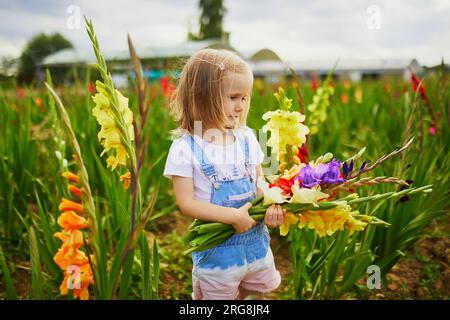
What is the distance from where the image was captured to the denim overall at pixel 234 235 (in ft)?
3.40

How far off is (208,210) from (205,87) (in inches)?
11.7

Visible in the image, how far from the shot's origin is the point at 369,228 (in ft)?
4.50

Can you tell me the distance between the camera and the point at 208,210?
0.97 meters

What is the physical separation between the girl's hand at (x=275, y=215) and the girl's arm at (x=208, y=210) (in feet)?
0.19

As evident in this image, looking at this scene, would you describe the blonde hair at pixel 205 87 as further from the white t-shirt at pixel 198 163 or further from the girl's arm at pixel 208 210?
the girl's arm at pixel 208 210

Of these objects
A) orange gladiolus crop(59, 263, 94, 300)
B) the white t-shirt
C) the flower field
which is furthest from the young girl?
orange gladiolus crop(59, 263, 94, 300)

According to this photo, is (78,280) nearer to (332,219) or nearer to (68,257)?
(68,257)

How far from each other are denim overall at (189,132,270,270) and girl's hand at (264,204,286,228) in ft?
0.51

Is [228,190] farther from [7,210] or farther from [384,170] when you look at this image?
[7,210]

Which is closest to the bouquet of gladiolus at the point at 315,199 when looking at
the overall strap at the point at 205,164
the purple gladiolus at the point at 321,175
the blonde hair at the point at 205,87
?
the purple gladiolus at the point at 321,175

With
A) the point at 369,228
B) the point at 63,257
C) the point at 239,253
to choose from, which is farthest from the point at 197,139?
the point at 369,228

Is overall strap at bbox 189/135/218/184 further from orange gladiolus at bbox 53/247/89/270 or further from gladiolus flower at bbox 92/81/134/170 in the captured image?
orange gladiolus at bbox 53/247/89/270

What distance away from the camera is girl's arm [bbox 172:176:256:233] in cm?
95
